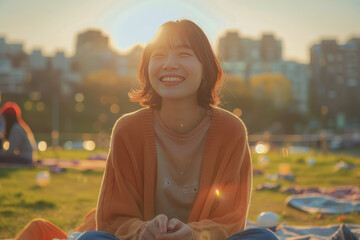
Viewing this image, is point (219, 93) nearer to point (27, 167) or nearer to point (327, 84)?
point (27, 167)

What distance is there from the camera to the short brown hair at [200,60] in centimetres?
273

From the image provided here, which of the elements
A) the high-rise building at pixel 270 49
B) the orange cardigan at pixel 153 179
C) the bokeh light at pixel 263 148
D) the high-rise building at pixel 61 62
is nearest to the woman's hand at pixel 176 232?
the orange cardigan at pixel 153 179

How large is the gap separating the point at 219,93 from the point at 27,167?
9685mm

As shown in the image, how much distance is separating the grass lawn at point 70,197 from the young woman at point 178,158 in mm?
2841

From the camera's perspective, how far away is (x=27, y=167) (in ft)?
38.1

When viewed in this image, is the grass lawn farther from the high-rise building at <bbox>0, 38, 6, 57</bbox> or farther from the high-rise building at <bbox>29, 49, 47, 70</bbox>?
the high-rise building at <bbox>0, 38, 6, 57</bbox>

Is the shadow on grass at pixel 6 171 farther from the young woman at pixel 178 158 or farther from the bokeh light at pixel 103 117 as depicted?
the bokeh light at pixel 103 117

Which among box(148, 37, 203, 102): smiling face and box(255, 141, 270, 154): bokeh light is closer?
box(148, 37, 203, 102): smiling face

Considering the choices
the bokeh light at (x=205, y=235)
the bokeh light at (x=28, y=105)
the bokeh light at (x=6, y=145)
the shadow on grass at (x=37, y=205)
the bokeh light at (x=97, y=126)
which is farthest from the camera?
the bokeh light at (x=28, y=105)

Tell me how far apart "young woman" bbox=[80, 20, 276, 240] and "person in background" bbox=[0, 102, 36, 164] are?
9.27 meters

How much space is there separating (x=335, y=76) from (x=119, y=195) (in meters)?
81.8

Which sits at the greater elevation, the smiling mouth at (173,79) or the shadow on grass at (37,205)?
the smiling mouth at (173,79)

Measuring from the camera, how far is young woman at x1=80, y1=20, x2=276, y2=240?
2703mm

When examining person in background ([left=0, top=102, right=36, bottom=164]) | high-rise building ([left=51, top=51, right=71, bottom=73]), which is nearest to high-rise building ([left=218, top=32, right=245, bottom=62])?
high-rise building ([left=51, top=51, right=71, bottom=73])
